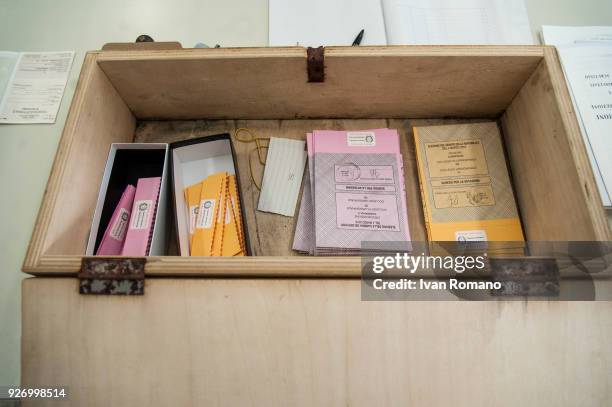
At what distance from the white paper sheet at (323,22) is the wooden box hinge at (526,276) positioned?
79 centimetres

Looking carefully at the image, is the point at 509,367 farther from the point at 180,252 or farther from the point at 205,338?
the point at 180,252

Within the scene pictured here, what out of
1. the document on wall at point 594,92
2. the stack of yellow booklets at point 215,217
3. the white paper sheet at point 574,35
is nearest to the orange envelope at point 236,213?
the stack of yellow booklets at point 215,217

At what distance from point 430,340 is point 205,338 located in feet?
1.11

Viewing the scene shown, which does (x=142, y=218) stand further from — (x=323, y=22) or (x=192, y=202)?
(x=323, y=22)

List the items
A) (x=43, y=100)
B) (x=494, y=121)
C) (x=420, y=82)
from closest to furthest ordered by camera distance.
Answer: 1. (x=420, y=82)
2. (x=494, y=121)
3. (x=43, y=100)

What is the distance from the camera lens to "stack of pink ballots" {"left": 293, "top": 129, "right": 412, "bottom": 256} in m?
0.73

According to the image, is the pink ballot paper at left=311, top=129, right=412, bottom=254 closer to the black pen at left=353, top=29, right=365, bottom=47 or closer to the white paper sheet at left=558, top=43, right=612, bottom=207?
the black pen at left=353, top=29, right=365, bottom=47

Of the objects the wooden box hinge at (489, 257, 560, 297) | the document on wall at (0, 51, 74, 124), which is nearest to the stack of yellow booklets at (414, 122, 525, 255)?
the wooden box hinge at (489, 257, 560, 297)

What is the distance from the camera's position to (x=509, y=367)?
487 mm

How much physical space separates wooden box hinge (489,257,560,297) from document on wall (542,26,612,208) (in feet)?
1.67

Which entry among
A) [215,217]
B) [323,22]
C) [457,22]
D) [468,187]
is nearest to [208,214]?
[215,217]

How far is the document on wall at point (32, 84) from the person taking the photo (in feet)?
3.41

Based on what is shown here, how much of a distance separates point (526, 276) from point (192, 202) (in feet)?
2.26

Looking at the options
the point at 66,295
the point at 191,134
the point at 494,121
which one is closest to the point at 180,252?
the point at 66,295
